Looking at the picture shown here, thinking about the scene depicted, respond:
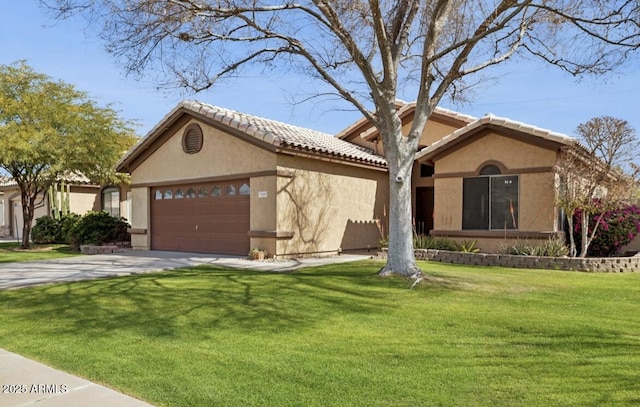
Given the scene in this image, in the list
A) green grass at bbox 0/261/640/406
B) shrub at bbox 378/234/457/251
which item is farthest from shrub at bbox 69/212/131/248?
shrub at bbox 378/234/457/251

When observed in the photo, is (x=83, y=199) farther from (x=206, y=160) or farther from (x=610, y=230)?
(x=610, y=230)

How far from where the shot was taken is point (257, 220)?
1506 cm

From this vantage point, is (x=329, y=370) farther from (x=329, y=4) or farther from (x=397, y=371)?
(x=329, y=4)

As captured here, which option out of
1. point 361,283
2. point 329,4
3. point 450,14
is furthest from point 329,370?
point 450,14

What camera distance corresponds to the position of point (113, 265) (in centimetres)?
1384

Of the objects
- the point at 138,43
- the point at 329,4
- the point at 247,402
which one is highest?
the point at 329,4

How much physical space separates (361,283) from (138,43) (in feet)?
23.4

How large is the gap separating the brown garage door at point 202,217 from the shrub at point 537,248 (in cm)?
802

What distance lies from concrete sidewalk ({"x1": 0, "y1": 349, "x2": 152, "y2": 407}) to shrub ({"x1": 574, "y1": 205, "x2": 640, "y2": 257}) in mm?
13797

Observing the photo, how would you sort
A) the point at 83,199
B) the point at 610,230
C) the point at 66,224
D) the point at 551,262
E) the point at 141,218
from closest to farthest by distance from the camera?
the point at 551,262 < the point at 610,230 < the point at 141,218 < the point at 66,224 < the point at 83,199

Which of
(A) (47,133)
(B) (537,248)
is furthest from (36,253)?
(B) (537,248)

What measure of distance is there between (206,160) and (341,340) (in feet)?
39.0

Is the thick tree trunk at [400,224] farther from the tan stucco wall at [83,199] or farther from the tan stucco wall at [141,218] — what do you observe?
the tan stucco wall at [83,199]

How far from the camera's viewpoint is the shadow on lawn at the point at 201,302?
6.88 meters
